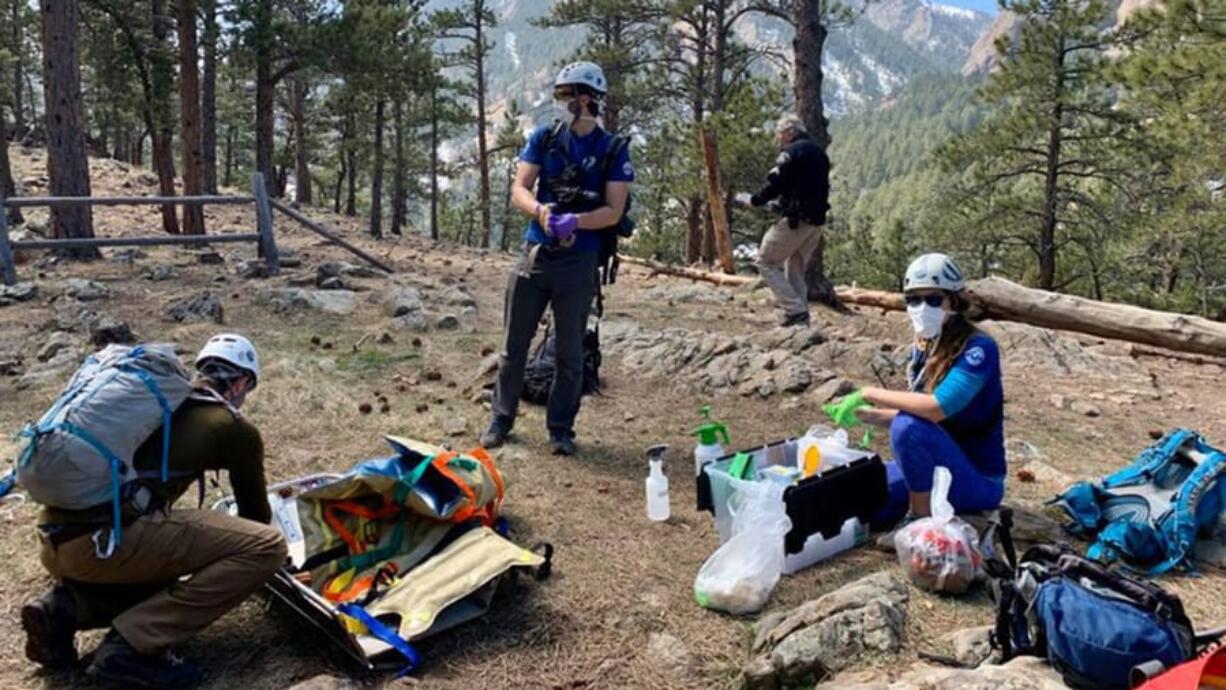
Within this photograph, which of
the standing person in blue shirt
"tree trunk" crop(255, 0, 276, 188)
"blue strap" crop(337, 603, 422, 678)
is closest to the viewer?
"blue strap" crop(337, 603, 422, 678)

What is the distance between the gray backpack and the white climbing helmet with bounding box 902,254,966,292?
10.3 feet

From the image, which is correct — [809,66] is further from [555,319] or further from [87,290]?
[87,290]

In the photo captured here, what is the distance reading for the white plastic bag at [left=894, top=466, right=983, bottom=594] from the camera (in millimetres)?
3494

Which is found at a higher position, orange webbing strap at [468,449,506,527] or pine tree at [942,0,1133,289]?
pine tree at [942,0,1133,289]

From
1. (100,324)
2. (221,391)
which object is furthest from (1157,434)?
(100,324)

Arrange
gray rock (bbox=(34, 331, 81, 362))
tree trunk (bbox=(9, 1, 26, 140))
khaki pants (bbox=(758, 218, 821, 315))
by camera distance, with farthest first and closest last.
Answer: tree trunk (bbox=(9, 1, 26, 140)), khaki pants (bbox=(758, 218, 821, 315)), gray rock (bbox=(34, 331, 81, 362))

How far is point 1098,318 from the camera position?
8.60m

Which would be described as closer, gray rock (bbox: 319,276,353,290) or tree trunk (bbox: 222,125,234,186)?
gray rock (bbox: 319,276,353,290)

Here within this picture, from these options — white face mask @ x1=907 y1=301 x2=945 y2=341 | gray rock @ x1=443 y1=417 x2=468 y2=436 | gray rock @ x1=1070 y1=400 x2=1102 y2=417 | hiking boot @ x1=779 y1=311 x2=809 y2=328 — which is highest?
white face mask @ x1=907 y1=301 x2=945 y2=341

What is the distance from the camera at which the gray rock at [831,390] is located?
6480 millimetres

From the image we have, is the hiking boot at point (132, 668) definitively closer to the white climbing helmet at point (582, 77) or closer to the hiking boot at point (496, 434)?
the hiking boot at point (496, 434)

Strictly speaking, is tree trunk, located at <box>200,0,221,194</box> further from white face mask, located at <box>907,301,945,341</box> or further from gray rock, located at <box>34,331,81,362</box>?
white face mask, located at <box>907,301,945,341</box>

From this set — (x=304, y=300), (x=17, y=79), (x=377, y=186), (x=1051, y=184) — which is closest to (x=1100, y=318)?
(x=304, y=300)

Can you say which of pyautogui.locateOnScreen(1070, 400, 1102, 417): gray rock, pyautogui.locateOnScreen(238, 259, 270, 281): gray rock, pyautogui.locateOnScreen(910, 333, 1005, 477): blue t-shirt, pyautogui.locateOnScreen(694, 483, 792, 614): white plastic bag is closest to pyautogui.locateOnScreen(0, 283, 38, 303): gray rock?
pyautogui.locateOnScreen(238, 259, 270, 281): gray rock
